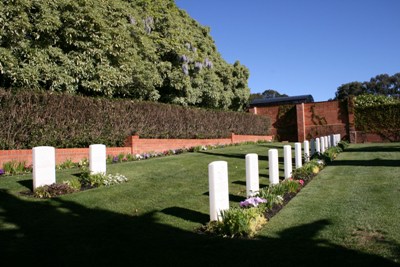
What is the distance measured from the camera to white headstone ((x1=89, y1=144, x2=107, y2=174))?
8.74m

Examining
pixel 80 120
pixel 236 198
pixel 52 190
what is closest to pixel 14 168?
pixel 52 190

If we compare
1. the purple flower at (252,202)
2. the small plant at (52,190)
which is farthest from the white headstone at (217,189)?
the small plant at (52,190)

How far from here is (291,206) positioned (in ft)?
22.6

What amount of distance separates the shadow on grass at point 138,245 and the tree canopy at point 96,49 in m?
6.84

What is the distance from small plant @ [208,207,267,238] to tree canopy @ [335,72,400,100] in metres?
85.8

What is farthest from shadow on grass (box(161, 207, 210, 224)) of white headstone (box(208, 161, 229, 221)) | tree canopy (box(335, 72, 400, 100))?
tree canopy (box(335, 72, 400, 100))

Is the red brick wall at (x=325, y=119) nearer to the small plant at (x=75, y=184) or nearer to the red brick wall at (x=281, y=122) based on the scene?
the red brick wall at (x=281, y=122)

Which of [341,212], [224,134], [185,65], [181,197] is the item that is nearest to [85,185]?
[181,197]

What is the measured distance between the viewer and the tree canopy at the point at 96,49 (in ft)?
37.2

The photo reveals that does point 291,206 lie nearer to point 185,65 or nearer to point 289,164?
point 289,164

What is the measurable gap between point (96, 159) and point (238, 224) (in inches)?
186

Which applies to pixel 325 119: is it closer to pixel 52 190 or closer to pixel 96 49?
pixel 96 49

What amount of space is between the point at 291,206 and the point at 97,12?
34.7 feet

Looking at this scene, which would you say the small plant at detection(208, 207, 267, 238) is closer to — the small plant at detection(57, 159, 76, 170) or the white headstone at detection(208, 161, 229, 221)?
the white headstone at detection(208, 161, 229, 221)
